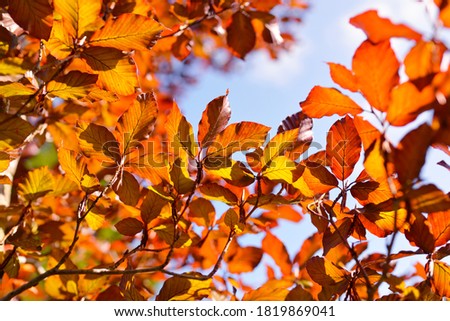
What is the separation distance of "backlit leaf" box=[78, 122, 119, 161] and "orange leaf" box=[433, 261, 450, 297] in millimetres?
560

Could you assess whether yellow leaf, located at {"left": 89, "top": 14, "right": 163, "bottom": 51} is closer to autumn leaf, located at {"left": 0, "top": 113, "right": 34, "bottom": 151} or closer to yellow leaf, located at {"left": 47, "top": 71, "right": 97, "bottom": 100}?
yellow leaf, located at {"left": 47, "top": 71, "right": 97, "bottom": 100}

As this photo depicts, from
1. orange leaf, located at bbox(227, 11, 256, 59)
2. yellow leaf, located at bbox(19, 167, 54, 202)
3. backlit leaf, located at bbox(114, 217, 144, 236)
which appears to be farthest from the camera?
orange leaf, located at bbox(227, 11, 256, 59)

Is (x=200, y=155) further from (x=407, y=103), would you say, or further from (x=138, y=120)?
(x=407, y=103)

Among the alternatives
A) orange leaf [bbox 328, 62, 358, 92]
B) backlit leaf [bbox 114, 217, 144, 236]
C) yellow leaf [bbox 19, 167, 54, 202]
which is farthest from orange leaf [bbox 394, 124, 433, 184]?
yellow leaf [bbox 19, 167, 54, 202]

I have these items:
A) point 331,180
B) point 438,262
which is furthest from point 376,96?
point 438,262

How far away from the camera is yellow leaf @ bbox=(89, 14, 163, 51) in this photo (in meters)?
0.72

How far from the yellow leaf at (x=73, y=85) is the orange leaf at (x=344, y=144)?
396mm

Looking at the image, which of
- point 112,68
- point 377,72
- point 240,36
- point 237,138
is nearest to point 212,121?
point 237,138

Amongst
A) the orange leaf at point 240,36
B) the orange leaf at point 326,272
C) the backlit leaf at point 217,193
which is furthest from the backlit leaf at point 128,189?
the orange leaf at point 240,36

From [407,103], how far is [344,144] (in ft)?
0.85

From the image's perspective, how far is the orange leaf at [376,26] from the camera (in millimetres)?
495

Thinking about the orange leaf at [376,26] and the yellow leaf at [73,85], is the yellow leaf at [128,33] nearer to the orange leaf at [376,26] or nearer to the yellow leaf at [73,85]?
the yellow leaf at [73,85]

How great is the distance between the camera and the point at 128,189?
0.80 meters
